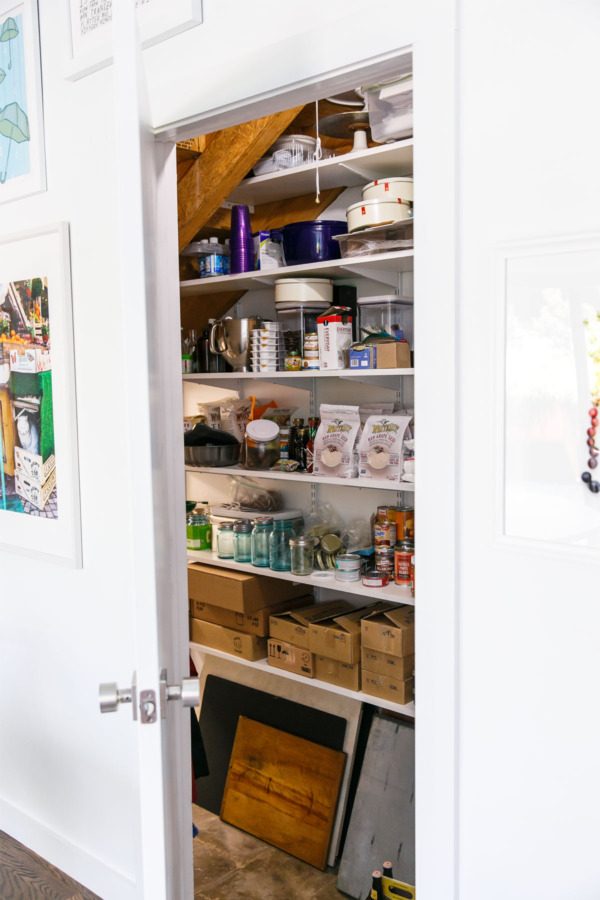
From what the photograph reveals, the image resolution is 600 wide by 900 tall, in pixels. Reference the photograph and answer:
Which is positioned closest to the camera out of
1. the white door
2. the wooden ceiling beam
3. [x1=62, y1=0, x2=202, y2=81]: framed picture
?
the white door

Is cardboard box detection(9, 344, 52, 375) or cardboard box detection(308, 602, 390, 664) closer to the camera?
cardboard box detection(9, 344, 52, 375)

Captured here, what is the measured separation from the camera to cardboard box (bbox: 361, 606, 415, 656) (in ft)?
7.73

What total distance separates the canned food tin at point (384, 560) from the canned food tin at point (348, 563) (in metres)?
Result: 0.07

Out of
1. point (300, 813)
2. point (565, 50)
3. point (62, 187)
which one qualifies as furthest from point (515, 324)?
point (300, 813)

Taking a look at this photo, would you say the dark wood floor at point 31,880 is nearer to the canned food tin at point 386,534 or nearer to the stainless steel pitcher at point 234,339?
the canned food tin at point 386,534

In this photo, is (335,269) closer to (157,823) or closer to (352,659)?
(352,659)

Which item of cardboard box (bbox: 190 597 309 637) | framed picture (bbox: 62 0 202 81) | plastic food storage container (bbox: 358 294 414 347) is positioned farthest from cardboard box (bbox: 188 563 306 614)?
framed picture (bbox: 62 0 202 81)

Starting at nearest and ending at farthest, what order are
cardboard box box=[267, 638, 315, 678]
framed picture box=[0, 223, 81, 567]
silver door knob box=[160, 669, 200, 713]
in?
1. silver door knob box=[160, 669, 200, 713]
2. framed picture box=[0, 223, 81, 567]
3. cardboard box box=[267, 638, 315, 678]

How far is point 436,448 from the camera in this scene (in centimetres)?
138

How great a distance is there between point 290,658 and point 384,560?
1.71ft

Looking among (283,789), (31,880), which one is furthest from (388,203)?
(31,880)

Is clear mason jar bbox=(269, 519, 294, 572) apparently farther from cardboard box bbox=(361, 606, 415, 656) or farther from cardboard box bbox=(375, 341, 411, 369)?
cardboard box bbox=(375, 341, 411, 369)

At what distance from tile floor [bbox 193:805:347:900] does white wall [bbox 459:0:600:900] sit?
1.27 meters

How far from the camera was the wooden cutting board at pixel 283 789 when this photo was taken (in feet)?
8.79
